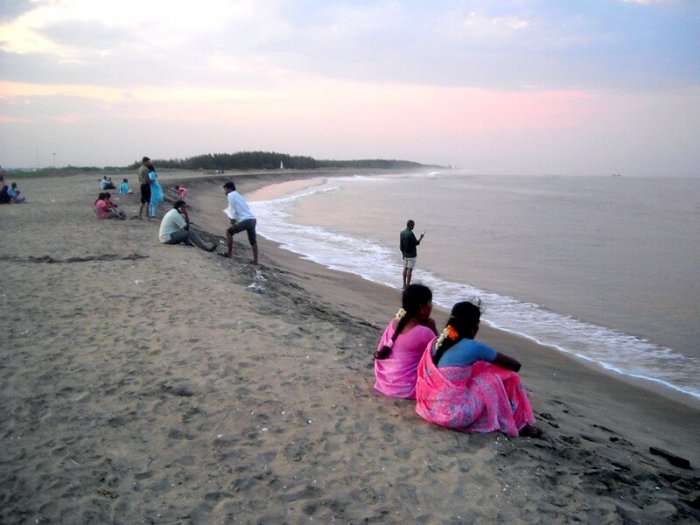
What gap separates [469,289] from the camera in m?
11.8

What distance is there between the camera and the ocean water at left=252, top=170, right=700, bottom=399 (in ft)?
28.2

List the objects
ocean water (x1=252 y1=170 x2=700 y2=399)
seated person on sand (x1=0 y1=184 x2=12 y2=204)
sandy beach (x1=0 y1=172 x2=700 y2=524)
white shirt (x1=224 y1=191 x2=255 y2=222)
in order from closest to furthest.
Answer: sandy beach (x1=0 y1=172 x2=700 y2=524)
ocean water (x1=252 y1=170 x2=700 y2=399)
white shirt (x1=224 y1=191 x2=255 y2=222)
seated person on sand (x1=0 y1=184 x2=12 y2=204)

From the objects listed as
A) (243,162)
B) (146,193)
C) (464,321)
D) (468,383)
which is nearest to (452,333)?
(464,321)

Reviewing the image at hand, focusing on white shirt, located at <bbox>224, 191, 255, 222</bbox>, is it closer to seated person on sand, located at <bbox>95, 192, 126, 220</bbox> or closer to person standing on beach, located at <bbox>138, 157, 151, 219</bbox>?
person standing on beach, located at <bbox>138, 157, 151, 219</bbox>

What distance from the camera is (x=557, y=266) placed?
579 inches

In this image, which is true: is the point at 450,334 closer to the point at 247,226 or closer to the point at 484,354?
the point at 484,354

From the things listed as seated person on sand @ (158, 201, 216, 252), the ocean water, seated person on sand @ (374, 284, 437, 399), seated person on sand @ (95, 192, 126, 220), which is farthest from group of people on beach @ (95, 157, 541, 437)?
seated person on sand @ (95, 192, 126, 220)

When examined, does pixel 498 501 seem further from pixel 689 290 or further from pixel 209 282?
pixel 689 290

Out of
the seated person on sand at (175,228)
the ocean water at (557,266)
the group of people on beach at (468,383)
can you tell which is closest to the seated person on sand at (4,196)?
the ocean water at (557,266)

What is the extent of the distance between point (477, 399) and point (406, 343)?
78cm

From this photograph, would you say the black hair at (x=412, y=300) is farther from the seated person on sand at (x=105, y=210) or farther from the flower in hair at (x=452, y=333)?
the seated person on sand at (x=105, y=210)

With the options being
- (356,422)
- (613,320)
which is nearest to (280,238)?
(613,320)

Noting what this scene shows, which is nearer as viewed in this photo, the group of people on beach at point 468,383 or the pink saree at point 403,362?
the group of people on beach at point 468,383

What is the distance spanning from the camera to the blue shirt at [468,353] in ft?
14.1
